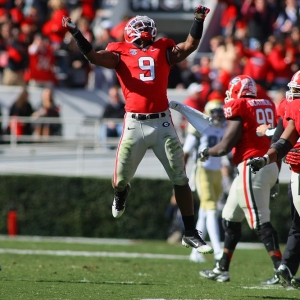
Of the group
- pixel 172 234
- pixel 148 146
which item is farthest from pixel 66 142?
pixel 148 146

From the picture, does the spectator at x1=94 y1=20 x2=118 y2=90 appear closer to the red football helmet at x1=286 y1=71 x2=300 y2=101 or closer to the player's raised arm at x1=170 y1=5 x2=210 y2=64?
the player's raised arm at x1=170 y1=5 x2=210 y2=64

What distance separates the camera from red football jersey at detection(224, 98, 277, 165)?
8375 millimetres

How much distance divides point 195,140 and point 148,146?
3.28 meters

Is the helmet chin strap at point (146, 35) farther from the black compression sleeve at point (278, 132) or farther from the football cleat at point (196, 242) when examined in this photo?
the football cleat at point (196, 242)

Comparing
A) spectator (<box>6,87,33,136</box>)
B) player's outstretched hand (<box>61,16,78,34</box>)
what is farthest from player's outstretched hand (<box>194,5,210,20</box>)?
spectator (<box>6,87,33,136</box>)

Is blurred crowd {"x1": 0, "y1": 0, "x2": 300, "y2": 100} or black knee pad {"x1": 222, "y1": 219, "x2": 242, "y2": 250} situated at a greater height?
blurred crowd {"x1": 0, "y1": 0, "x2": 300, "y2": 100}

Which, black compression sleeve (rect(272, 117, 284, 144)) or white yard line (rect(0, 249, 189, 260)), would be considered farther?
white yard line (rect(0, 249, 189, 260))

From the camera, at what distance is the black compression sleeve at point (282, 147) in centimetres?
676

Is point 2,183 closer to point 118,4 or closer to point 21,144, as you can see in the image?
point 21,144

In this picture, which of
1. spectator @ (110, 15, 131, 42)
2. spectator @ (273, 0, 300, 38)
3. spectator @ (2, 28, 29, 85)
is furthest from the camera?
spectator @ (273, 0, 300, 38)

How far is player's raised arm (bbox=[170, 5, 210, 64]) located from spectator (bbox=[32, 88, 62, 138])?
8230 mm

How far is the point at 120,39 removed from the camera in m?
17.0

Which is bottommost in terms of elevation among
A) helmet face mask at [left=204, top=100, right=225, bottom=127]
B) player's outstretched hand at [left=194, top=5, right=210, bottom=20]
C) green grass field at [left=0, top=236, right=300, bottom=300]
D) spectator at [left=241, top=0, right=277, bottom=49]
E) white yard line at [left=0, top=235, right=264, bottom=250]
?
white yard line at [left=0, top=235, right=264, bottom=250]

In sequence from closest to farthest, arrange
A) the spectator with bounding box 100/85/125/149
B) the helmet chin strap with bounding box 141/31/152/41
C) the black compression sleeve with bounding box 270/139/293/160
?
the black compression sleeve with bounding box 270/139/293/160 < the helmet chin strap with bounding box 141/31/152/41 < the spectator with bounding box 100/85/125/149
